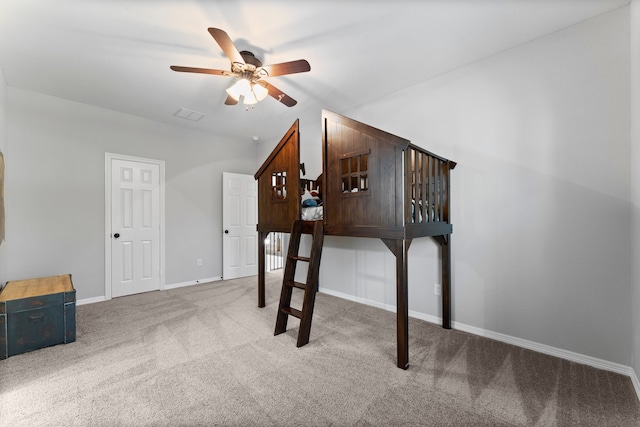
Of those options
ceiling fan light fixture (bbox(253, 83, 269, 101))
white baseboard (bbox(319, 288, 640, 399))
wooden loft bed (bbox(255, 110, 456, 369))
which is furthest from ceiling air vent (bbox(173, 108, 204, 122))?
white baseboard (bbox(319, 288, 640, 399))

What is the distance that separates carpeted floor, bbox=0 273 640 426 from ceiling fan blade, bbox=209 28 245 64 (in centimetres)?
230

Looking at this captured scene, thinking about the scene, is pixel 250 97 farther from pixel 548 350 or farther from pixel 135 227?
pixel 548 350

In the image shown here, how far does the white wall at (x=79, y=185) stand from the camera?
311 cm

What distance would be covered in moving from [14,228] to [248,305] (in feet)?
9.03

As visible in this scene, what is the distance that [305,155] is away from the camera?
4.27m

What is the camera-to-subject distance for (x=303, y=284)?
95.5 inches

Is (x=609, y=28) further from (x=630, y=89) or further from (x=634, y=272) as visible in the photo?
(x=634, y=272)

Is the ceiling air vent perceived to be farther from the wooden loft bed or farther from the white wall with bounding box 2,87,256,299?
A: the wooden loft bed

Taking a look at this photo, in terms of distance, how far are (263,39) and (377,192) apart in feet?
5.09

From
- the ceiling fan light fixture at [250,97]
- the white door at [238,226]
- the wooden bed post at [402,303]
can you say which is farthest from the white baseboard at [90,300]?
the wooden bed post at [402,303]

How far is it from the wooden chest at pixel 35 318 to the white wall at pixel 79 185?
0.90 metres

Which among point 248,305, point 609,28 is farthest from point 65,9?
point 609,28

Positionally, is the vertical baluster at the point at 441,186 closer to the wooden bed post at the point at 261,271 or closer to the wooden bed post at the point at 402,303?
the wooden bed post at the point at 402,303

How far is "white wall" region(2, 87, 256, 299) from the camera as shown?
3107 mm
